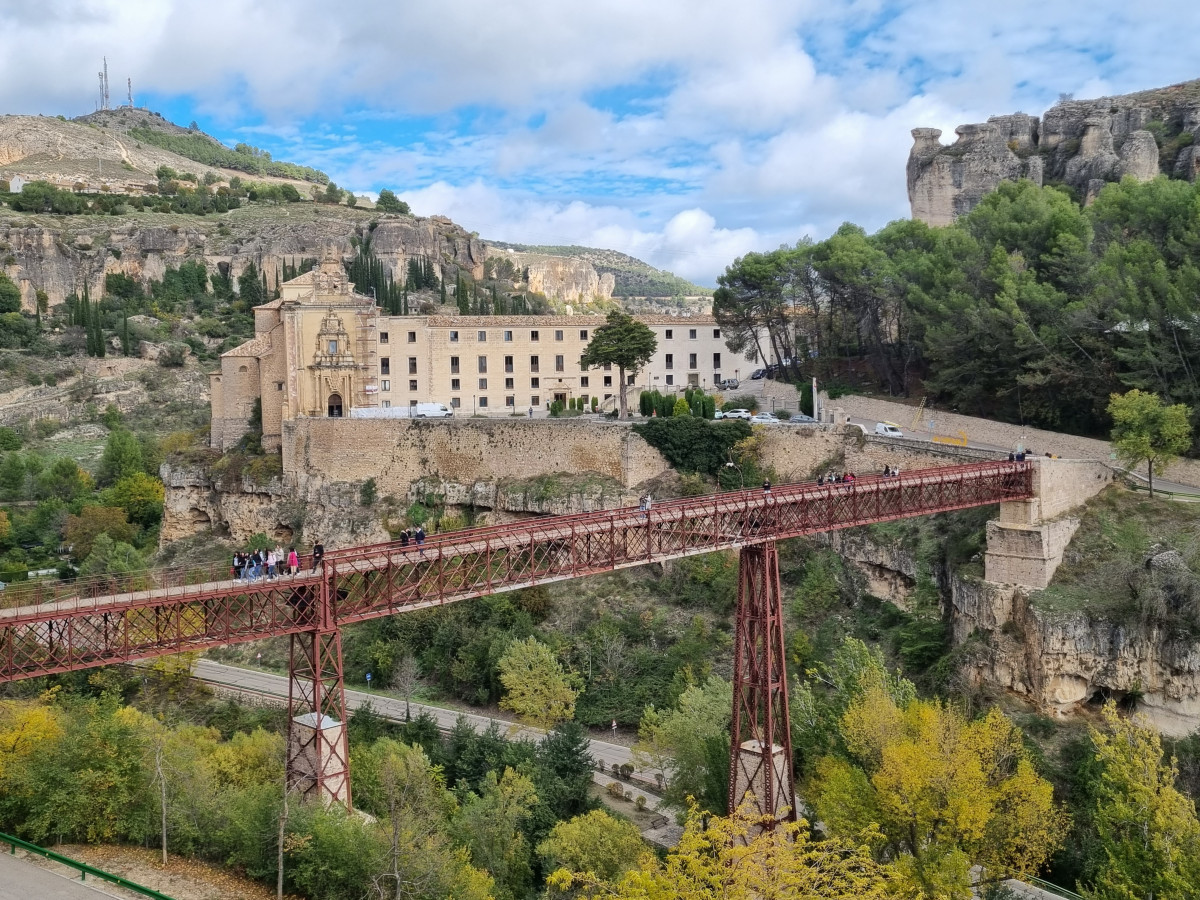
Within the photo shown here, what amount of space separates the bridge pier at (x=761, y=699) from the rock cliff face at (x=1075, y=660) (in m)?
9.93

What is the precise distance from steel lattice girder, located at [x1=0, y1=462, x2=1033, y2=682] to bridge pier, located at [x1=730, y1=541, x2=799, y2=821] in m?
0.96

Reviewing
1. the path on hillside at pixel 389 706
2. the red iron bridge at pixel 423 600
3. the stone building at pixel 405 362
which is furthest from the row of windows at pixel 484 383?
the red iron bridge at pixel 423 600

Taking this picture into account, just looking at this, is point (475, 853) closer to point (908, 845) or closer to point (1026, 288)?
point (908, 845)

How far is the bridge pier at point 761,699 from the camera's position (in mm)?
24812

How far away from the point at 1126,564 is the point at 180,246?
324ft

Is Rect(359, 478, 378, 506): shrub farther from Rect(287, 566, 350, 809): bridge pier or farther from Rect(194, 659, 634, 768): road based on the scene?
Rect(287, 566, 350, 809): bridge pier

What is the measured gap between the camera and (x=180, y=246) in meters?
107

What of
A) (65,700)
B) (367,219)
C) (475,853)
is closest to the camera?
(475,853)

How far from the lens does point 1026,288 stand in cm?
4253

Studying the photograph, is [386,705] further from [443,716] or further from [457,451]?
[457,451]

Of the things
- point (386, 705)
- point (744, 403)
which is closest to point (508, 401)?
point (744, 403)

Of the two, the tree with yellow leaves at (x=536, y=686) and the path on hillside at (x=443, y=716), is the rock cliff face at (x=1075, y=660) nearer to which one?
the path on hillside at (x=443, y=716)

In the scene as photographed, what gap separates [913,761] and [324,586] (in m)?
13.8

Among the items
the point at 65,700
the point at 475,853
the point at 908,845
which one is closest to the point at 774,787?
the point at 908,845
